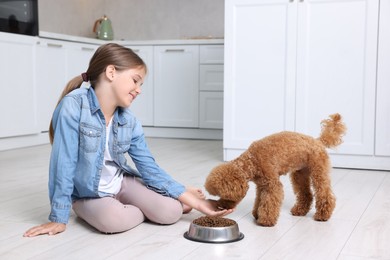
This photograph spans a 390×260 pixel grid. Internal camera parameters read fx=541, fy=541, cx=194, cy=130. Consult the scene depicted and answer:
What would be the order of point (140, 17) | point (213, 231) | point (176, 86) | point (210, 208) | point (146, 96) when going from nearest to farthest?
point (213, 231) < point (210, 208) < point (176, 86) < point (146, 96) < point (140, 17)

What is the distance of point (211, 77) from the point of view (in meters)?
5.05

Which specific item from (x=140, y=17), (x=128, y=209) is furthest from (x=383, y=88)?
(x=140, y=17)

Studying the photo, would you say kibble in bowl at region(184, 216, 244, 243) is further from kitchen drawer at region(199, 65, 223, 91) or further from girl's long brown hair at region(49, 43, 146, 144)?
kitchen drawer at region(199, 65, 223, 91)

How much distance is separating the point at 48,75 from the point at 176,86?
4.11ft

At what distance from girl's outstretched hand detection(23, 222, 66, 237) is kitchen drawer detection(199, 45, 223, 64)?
10.9ft

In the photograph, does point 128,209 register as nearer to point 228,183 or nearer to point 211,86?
point 228,183

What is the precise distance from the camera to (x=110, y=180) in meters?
2.08

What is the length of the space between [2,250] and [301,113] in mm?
2251

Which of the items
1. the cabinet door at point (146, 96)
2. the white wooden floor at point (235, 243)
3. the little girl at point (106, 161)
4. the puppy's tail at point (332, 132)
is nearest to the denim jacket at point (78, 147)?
the little girl at point (106, 161)

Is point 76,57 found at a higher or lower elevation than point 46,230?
higher

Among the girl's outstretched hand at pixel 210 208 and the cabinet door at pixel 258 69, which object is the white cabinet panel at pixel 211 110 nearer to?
the cabinet door at pixel 258 69

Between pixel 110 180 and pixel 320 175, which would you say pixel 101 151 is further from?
pixel 320 175

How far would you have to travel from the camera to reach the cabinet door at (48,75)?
4445mm

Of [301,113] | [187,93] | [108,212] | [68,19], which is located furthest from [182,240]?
[68,19]
